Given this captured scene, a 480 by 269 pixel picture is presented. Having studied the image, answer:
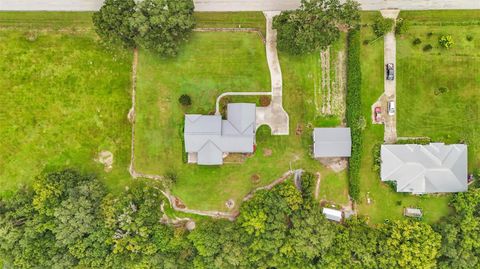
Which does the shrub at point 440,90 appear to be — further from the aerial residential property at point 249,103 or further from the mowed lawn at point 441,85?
the mowed lawn at point 441,85

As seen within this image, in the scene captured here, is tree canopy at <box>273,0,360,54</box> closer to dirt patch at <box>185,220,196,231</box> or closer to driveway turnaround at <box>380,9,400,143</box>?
driveway turnaround at <box>380,9,400,143</box>

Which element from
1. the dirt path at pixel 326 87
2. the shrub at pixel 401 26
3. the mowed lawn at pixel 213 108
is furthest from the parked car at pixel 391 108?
the mowed lawn at pixel 213 108

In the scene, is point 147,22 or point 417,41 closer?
point 147,22

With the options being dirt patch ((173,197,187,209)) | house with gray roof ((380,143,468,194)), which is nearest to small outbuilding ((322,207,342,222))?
house with gray roof ((380,143,468,194))

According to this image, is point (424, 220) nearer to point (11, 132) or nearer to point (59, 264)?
point (59, 264)

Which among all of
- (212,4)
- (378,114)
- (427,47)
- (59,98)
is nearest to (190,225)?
(59,98)

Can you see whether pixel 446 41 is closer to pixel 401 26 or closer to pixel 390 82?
pixel 401 26
